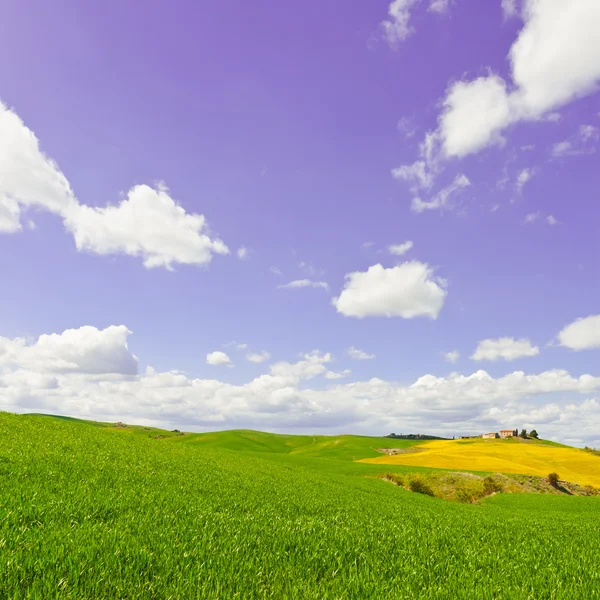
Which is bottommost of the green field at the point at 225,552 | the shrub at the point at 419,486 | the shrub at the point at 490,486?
the shrub at the point at 490,486

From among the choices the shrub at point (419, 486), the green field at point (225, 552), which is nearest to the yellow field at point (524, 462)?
the shrub at point (419, 486)

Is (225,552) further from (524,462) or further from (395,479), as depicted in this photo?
(524,462)

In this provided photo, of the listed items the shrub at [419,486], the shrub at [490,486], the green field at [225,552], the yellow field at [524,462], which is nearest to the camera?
the green field at [225,552]

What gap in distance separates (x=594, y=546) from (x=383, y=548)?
8.23 metres

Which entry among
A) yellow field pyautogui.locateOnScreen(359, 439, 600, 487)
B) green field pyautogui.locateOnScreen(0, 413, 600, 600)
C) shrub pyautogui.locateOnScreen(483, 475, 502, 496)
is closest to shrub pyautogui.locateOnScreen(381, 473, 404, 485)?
shrub pyautogui.locateOnScreen(483, 475, 502, 496)

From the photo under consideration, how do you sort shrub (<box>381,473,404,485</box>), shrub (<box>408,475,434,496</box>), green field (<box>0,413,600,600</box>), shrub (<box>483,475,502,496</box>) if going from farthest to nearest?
shrub (<box>483,475,502,496</box>), shrub (<box>381,473,404,485</box>), shrub (<box>408,475,434,496</box>), green field (<box>0,413,600,600</box>)

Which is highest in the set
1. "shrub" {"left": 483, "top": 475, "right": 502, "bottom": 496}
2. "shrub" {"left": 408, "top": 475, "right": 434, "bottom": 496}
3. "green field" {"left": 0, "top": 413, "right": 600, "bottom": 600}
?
"green field" {"left": 0, "top": 413, "right": 600, "bottom": 600}

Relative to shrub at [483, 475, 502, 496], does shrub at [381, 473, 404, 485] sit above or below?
above

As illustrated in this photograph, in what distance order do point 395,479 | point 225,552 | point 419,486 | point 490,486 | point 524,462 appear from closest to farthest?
point 225,552, point 419,486, point 395,479, point 490,486, point 524,462

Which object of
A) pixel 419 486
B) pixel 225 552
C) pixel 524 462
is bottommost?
pixel 524 462

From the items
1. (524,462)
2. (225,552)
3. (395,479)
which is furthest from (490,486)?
(225,552)

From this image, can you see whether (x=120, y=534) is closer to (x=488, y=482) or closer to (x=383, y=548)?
(x=383, y=548)

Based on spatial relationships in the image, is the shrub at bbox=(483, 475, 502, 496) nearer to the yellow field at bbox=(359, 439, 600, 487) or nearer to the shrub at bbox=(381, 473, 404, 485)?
the shrub at bbox=(381, 473, 404, 485)

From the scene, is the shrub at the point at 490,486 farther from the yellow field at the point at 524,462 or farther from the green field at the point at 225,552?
the green field at the point at 225,552
